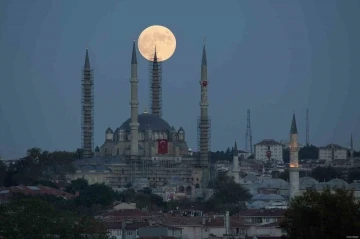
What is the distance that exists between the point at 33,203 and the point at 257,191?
56662 millimetres

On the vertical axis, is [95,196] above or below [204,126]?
below

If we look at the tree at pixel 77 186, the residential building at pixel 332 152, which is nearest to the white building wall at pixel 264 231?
the tree at pixel 77 186

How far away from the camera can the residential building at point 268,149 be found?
634ft

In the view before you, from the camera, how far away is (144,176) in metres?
124

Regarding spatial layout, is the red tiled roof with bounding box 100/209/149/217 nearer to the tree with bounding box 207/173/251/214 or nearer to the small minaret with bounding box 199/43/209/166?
the tree with bounding box 207/173/251/214

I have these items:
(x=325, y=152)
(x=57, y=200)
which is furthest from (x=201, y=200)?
(x=325, y=152)

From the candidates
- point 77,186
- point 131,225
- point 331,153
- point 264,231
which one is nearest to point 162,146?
point 77,186

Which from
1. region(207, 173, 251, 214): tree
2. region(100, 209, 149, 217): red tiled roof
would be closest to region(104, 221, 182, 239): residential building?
region(100, 209, 149, 217): red tiled roof

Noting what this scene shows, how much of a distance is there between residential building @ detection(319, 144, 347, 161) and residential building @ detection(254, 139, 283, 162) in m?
4.12

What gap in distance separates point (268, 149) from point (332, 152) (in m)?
6.59

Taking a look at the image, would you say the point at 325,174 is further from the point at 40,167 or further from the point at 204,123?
the point at 40,167

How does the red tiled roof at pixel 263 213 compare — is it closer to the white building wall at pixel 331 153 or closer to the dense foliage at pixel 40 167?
the dense foliage at pixel 40 167

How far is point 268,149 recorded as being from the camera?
195 meters

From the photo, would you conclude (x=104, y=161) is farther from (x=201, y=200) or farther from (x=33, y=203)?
(x=33, y=203)
